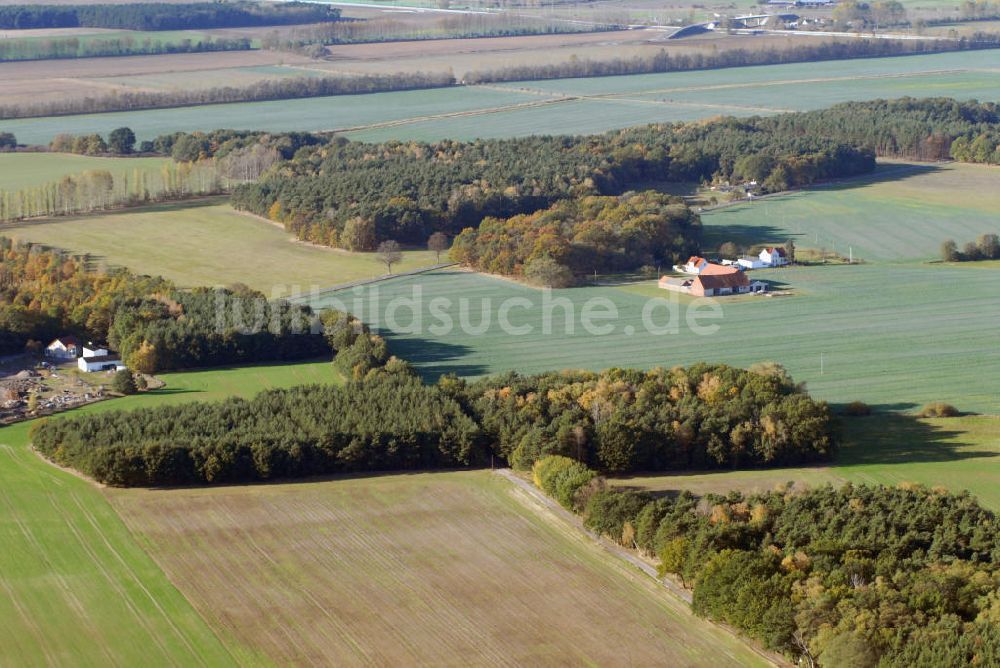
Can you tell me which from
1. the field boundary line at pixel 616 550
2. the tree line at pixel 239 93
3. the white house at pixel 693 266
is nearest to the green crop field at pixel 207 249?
the white house at pixel 693 266

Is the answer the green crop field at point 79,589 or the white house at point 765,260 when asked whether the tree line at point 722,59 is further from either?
the green crop field at point 79,589

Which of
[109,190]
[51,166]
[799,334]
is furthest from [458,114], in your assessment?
[799,334]

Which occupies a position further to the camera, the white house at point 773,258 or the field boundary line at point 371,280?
the white house at point 773,258

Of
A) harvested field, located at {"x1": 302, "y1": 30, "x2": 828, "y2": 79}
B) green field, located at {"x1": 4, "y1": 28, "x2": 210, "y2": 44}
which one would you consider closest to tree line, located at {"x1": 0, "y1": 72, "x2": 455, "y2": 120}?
harvested field, located at {"x1": 302, "y1": 30, "x2": 828, "y2": 79}

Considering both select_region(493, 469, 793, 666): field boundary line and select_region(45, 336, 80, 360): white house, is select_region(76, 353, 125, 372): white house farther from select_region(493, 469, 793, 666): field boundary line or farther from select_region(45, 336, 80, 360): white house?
select_region(493, 469, 793, 666): field boundary line

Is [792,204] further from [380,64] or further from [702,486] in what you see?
[380,64]

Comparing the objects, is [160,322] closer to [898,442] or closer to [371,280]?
[371,280]
